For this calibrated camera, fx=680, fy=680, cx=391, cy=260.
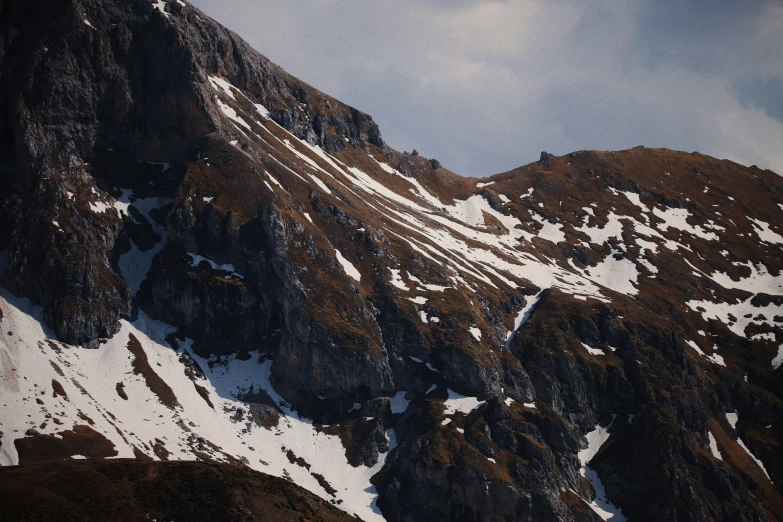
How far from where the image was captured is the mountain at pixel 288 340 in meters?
109

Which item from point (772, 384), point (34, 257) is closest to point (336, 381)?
point (34, 257)

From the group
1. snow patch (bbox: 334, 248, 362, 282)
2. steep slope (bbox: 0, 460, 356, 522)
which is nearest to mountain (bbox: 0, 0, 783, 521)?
snow patch (bbox: 334, 248, 362, 282)

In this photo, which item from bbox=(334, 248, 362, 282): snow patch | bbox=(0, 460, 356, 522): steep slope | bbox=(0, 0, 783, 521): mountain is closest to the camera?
bbox=(0, 460, 356, 522): steep slope

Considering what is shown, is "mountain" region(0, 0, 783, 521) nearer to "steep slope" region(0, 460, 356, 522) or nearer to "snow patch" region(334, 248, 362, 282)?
"snow patch" region(334, 248, 362, 282)

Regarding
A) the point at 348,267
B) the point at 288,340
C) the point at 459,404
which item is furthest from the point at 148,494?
the point at 348,267

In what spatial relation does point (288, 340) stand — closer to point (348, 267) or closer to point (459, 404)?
point (348, 267)

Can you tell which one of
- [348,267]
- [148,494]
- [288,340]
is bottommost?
[148,494]

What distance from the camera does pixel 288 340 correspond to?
12462cm

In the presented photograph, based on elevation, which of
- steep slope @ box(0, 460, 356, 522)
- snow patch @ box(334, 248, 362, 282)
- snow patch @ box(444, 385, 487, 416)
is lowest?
steep slope @ box(0, 460, 356, 522)

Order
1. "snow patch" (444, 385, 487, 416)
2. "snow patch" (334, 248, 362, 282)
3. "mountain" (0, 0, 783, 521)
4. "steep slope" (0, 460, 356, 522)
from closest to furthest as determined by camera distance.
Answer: "steep slope" (0, 460, 356, 522), "mountain" (0, 0, 783, 521), "snow patch" (444, 385, 487, 416), "snow patch" (334, 248, 362, 282)

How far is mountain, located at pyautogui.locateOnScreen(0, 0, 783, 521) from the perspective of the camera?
10881cm

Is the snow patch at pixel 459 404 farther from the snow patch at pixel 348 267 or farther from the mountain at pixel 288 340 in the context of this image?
the snow patch at pixel 348 267

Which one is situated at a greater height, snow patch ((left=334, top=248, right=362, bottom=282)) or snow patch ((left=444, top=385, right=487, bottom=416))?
snow patch ((left=334, top=248, right=362, bottom=282))

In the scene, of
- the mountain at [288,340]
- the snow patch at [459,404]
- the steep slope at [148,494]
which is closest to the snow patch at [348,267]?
the mountain at [288,340]
